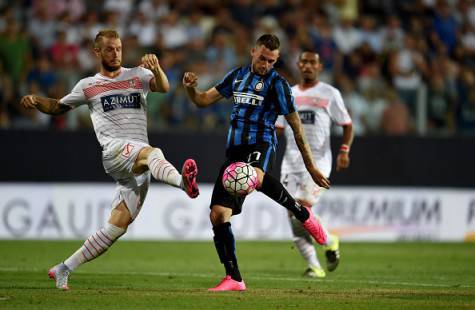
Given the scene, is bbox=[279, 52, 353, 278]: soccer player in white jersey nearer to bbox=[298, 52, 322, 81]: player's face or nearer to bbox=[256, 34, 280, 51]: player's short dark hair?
bbox=[298, 52, 322, 81]: player's face

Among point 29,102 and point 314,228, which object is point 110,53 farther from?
point 314,228

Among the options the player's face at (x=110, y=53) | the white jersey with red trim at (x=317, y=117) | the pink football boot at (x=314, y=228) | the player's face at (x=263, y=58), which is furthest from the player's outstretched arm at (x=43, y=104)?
the white jersey with red trim at (x=317, y=117)

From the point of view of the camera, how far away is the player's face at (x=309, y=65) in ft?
39.5

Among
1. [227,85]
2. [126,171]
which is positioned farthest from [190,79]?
[126,171]

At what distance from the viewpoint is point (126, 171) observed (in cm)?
974

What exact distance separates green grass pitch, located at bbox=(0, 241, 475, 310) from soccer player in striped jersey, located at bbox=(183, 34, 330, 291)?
57 centimetres

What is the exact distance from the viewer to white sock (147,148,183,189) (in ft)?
29.5

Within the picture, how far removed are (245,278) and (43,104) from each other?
3265 mm

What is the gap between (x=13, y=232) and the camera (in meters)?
17.0

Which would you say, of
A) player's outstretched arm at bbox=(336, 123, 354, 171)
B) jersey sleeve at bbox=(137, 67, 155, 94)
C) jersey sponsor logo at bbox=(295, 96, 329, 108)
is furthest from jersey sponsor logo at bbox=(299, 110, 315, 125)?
jersey sleeve at bbox=(137, 67, 155, 94)

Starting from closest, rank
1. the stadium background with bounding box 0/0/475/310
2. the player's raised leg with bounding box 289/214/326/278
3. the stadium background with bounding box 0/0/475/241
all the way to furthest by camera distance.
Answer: the player's raised leg with bounding box 289/214/326/278 → the stadium background with bounding box 0/0/475/310 → the stadium background with bounding box 0/0/475/241

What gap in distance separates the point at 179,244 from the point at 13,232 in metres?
2.91

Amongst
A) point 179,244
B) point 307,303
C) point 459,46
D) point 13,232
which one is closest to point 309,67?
point 307,303

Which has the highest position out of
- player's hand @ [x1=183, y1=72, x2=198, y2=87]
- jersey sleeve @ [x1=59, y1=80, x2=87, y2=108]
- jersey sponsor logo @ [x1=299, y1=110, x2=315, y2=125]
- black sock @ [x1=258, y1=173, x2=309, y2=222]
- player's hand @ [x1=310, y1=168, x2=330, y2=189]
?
player's hand @ [x1=183, y1=72, x2=198, y2=87]
